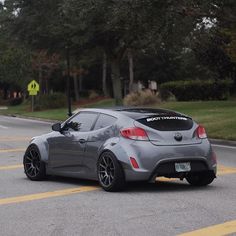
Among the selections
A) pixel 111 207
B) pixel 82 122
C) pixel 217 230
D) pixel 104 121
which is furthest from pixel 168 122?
pixel 217 230

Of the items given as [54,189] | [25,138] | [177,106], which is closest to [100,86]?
[177,106]

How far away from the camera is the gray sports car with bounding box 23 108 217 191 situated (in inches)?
408

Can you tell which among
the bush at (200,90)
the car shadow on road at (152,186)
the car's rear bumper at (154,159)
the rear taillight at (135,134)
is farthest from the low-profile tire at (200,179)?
the bush at (200,90)

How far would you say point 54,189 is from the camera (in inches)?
443

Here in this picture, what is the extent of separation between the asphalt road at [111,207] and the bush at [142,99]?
3322cm

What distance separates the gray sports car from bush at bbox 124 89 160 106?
3436 centimetres

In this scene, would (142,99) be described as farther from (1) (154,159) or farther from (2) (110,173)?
(1) (154,159)

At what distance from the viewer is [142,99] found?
46188 millimetres

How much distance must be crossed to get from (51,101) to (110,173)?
49.0 m

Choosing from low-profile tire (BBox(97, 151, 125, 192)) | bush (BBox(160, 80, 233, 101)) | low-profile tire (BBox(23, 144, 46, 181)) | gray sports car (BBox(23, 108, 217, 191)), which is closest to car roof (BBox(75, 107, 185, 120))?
gray sports car (BBox(23, 108, 217, 191))

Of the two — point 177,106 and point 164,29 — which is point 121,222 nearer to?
point 164,29

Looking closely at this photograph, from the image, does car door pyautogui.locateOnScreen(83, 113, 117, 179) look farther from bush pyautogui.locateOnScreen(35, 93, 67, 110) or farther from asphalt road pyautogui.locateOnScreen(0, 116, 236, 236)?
bush pyautogui.locateOnScreen(35, 93, 67, 110)

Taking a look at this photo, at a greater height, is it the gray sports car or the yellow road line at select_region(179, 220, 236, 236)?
Answer: the gray sports car

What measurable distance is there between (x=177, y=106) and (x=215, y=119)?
41.2 ft
